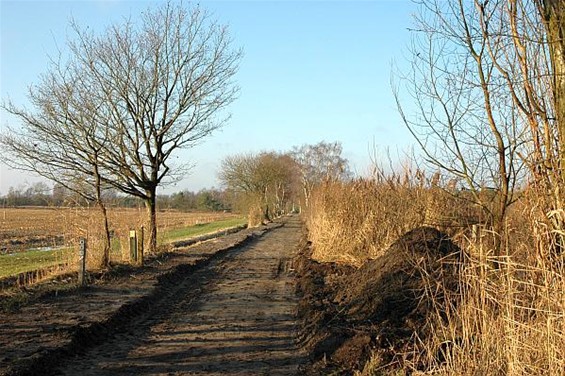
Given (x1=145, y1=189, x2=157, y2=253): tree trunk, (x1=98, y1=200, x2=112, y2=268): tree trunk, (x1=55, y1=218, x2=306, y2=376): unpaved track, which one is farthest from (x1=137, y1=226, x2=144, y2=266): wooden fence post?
(x1=145, y1=189, x2=157, y2=253): tree trunk

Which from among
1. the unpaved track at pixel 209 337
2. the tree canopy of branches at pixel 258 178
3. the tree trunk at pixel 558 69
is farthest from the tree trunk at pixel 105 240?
the tree canopy of branches at pixel 258 178

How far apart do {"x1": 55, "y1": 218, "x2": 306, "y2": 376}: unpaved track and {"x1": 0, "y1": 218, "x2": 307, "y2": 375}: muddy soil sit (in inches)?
0.6

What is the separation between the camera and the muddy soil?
741 centimetres

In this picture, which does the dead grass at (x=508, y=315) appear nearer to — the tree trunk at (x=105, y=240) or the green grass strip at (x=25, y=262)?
the tree trunk at (x=105, y=240)

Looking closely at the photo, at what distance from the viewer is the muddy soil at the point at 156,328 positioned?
7.41 metres

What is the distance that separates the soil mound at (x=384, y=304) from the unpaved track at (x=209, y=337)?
45 centimetres

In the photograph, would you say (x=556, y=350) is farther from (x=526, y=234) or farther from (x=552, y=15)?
(x=552, y=15)

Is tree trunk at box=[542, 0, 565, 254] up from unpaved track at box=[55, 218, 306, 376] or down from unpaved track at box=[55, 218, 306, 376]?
up

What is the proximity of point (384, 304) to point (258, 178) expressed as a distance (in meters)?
50.3

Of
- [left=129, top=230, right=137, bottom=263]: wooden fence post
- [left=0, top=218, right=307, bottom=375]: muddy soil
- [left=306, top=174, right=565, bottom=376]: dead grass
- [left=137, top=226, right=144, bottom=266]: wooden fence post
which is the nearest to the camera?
[left=306, top=174, right=565, bottom=376]: dead grass

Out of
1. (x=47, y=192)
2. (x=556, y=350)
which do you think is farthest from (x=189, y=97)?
(x=556, y=350)

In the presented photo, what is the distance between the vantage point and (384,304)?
31.0 feet

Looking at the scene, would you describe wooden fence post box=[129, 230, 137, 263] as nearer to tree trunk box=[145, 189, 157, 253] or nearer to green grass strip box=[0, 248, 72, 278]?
green grass strip box=[0, 248, 72, 278]


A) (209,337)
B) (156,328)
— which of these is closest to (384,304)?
(209,337)
